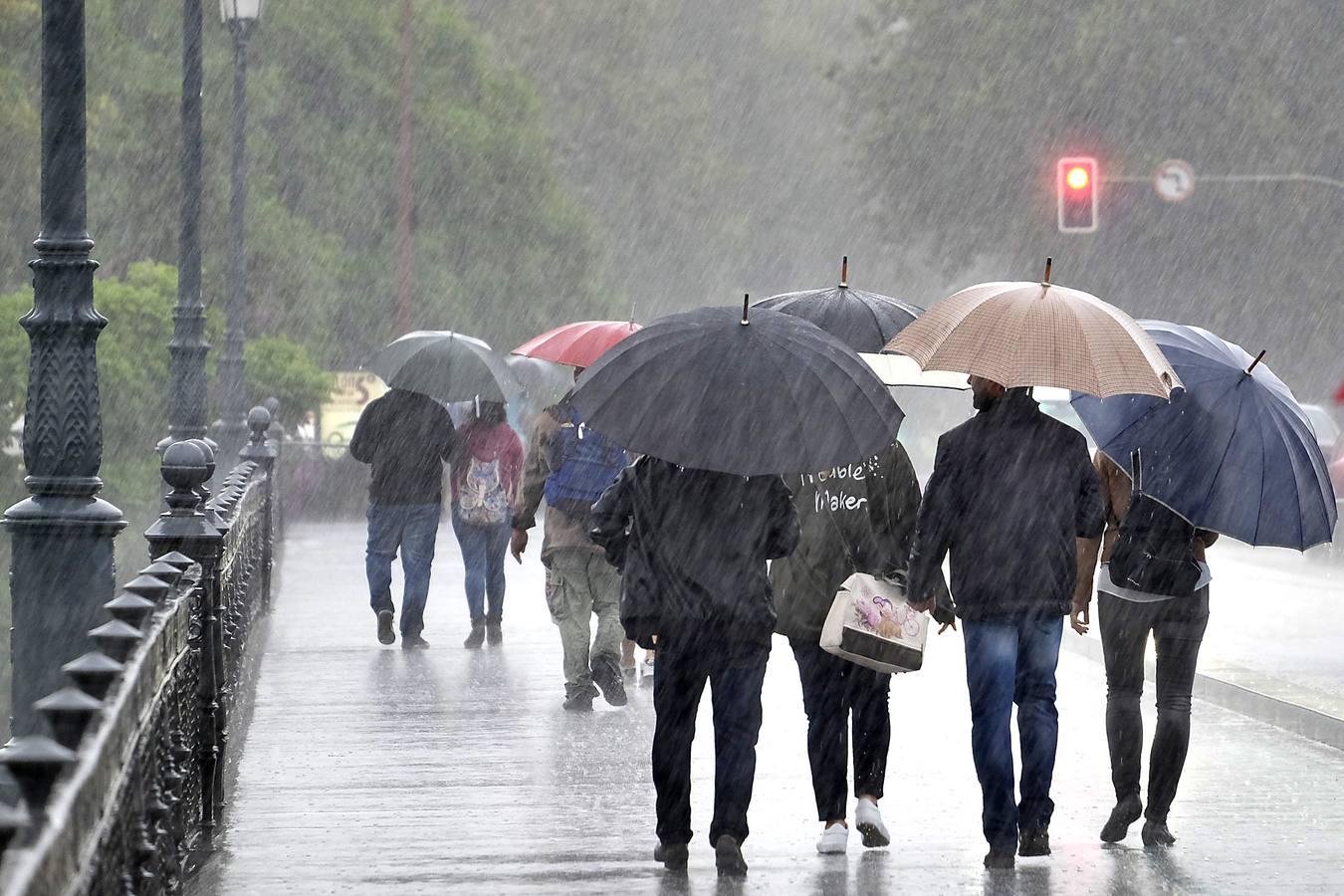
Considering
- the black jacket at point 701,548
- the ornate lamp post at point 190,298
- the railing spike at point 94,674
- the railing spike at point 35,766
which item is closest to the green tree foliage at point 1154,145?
the ornate lamp post at point 190,298

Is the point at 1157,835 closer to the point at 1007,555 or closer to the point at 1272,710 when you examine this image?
the point at 1007,555

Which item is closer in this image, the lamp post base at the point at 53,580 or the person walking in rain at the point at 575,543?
the lamp post base at the point at 53,580

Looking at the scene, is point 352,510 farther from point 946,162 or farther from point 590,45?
point 590,45

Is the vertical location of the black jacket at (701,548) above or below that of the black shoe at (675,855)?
above

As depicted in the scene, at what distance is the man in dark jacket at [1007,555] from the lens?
7312 millimetres

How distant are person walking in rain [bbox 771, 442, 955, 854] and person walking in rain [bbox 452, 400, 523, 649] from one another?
617 centimetres

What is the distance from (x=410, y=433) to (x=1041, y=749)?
6897 millimetres

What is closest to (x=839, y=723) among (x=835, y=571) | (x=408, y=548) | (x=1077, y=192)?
(x=835, y=571)

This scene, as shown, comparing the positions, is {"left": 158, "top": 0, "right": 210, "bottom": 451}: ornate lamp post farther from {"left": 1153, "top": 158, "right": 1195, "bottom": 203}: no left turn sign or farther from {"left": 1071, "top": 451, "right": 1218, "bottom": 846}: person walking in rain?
{"left": 1153, "top": 158, "right": 1195, "bottom": 203}: no left turn sign

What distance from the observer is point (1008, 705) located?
747 cm

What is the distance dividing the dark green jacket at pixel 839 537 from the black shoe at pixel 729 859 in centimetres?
80

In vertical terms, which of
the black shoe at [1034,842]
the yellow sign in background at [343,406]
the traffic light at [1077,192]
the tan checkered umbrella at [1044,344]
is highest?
the traffic light at [1077,192]

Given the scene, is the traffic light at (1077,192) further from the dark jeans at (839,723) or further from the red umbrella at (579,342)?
the dark jeans at (839,723)

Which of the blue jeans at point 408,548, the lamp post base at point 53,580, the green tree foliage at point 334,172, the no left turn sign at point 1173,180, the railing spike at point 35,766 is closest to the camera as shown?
the railing spike at point 35,766
